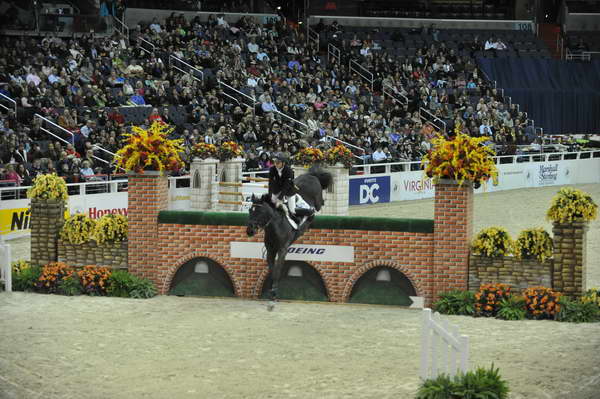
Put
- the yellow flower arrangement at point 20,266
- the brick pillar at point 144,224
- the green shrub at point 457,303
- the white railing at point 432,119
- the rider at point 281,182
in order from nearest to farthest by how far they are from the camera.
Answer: the green shrub at point 457,303 < the rider at point 281,182 < the brick pillar at point 144,224 < the yellow flower arrangement at point 20,266 < the white railing at point 432,119

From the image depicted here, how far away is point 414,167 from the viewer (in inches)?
1435

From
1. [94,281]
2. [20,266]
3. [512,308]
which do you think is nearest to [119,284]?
[94,281]

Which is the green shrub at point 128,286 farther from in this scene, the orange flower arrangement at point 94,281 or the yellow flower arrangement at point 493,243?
the yellow flower arrangement at point 493,243

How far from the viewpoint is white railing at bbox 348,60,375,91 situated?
45250 mm

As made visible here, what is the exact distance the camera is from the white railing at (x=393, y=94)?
1730 inches

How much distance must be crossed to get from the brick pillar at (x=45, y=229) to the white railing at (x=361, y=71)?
2790 cm

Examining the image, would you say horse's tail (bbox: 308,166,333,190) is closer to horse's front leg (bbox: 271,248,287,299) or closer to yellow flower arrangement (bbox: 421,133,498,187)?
horse's front leg (bbox: 271,248,287,299)

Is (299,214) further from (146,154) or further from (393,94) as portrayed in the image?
(393,94)

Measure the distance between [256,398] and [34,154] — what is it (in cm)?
1678

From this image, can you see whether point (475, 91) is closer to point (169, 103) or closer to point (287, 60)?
point (287, 60)

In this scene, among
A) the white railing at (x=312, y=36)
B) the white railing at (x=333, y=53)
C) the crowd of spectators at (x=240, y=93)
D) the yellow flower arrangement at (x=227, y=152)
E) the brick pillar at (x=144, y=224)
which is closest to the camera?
the brick pillar at (x=144, y=224)

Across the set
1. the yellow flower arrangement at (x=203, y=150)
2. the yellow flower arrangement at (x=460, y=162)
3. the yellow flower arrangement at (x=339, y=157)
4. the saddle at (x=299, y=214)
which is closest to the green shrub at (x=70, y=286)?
the saddle at (x=299, y=214)

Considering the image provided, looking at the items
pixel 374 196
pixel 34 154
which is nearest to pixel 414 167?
pixel 374 196

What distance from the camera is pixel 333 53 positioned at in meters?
46.5
